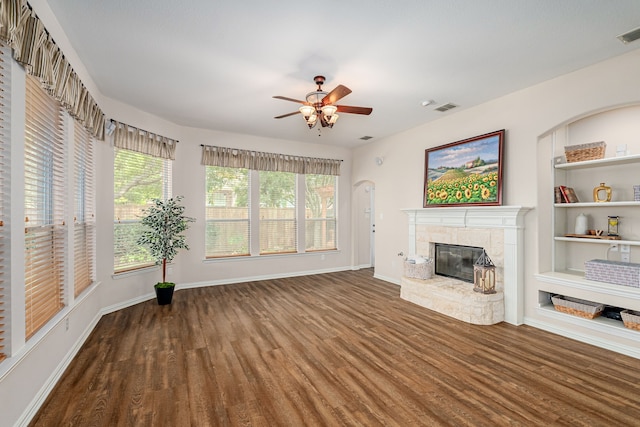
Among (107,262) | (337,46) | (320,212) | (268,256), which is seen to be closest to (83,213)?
(107,262)

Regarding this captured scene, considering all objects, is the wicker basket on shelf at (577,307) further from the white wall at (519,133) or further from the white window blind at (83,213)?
the white window blind at (83,213)

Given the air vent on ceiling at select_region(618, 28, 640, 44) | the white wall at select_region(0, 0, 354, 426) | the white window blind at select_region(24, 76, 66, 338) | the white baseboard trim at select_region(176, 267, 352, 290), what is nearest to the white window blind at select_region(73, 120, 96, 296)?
the white wall at select_region(0, 0, 354, 426)

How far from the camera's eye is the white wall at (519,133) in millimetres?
3010

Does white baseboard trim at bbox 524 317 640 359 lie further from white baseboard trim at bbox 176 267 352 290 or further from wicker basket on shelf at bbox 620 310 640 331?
white baseboard trim at bbox 176 267 352 290

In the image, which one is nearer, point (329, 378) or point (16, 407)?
point (16, 407)

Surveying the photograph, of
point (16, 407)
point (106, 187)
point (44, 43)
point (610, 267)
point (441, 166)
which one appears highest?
point (44, 43)

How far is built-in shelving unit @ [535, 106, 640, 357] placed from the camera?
3.02 metres

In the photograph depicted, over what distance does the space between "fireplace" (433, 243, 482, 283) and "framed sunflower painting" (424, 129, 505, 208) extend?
0.70 meters

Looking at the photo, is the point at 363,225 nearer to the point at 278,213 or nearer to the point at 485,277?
the point at 278,213

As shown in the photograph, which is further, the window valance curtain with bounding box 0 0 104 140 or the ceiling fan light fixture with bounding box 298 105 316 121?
the ceiling fan light fixture with bounding box 298 105 316 121

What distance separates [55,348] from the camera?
2.45 metres

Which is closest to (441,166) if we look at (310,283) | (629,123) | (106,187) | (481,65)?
(481,65)

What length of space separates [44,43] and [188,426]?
9.35 feet

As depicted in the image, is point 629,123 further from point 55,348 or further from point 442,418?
point 55,348
